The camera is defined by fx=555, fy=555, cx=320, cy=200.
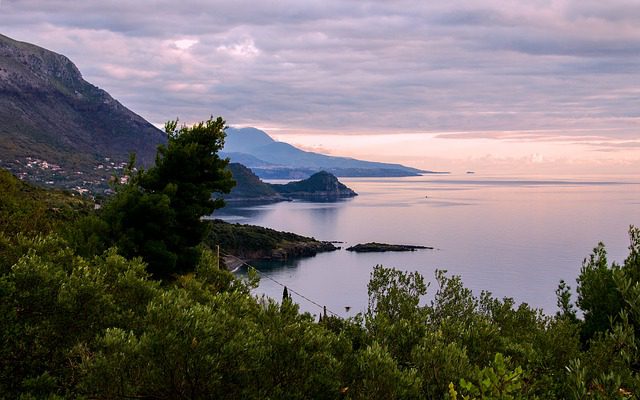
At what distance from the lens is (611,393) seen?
9.38m

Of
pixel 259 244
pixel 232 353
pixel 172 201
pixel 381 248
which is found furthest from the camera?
pixel 381 248

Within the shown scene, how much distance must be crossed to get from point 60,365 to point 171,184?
29958 millimetres

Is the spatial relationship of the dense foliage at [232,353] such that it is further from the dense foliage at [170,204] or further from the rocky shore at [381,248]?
the rocky shore at [381,248]

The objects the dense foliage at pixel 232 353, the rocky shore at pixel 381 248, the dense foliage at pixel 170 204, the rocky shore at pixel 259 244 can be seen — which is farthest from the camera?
the rocky shore at pixel 381 248

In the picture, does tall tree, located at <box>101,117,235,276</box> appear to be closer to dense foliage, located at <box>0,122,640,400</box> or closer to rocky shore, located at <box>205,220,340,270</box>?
dense foliage, located at <box>0,122,640,400</box>

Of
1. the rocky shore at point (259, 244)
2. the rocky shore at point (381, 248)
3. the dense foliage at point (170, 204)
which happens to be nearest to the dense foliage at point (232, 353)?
the dense foliage at point (170, 204)

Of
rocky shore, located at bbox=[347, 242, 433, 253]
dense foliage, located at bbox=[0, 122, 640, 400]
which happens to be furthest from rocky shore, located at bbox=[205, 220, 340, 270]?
dense foliage, located at bbox=[0, 122, 640, 400]

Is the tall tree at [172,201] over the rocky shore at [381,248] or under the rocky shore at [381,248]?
over

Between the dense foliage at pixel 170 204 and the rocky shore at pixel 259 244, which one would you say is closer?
the dense foliage at pixel 170 204

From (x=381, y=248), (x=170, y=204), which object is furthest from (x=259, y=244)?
(x=170, y=204)

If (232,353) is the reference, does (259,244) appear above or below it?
below

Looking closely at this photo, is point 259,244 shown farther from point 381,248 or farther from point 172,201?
point 172,201

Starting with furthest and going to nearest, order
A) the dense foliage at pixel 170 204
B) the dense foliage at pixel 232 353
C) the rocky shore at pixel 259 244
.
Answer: the rocky shore at pixel 259 244 < the dense foliage at pixel 170 204 < the dense foliage at pixel 232 353

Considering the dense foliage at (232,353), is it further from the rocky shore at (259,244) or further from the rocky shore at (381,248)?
the rocky shore at (381,248)
